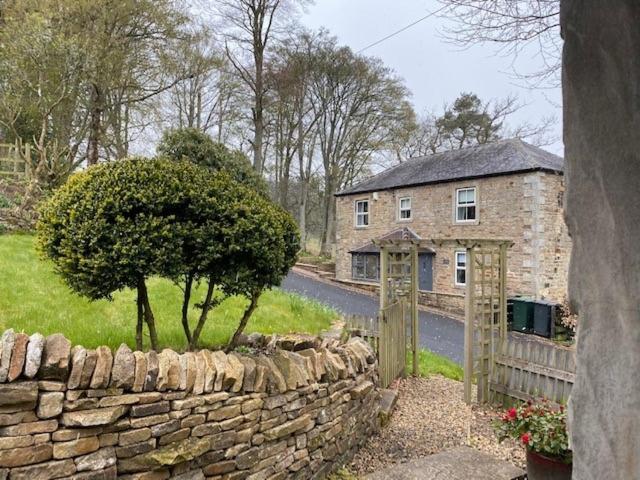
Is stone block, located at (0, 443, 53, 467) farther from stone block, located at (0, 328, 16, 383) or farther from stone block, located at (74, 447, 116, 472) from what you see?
stone block, located at (0, 328, 16, 383)

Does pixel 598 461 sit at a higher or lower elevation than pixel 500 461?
higher

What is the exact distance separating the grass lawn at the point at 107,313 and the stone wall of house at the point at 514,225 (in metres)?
9.12

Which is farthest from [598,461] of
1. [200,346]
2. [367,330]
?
[367,330]

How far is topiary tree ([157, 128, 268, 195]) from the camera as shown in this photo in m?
6.63

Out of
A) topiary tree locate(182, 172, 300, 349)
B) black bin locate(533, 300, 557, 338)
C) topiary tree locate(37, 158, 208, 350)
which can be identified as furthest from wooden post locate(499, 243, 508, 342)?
black bin locate(533, 300, 557, 338)

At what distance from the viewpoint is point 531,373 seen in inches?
214

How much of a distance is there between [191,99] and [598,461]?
24.1 m

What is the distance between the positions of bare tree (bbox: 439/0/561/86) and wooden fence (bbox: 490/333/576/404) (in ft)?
10.7

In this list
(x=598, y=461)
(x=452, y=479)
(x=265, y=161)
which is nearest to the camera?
(x=598, y=461)

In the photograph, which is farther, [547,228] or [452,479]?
[547,228]

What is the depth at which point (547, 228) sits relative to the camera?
1435cm

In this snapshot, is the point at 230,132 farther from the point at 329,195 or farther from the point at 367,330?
the point at 367,330

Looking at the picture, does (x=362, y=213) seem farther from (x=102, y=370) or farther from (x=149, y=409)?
(x=102, y=370)

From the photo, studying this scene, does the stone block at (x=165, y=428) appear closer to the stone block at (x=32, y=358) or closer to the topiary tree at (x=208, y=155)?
the stone block at (x=32, y=358)
